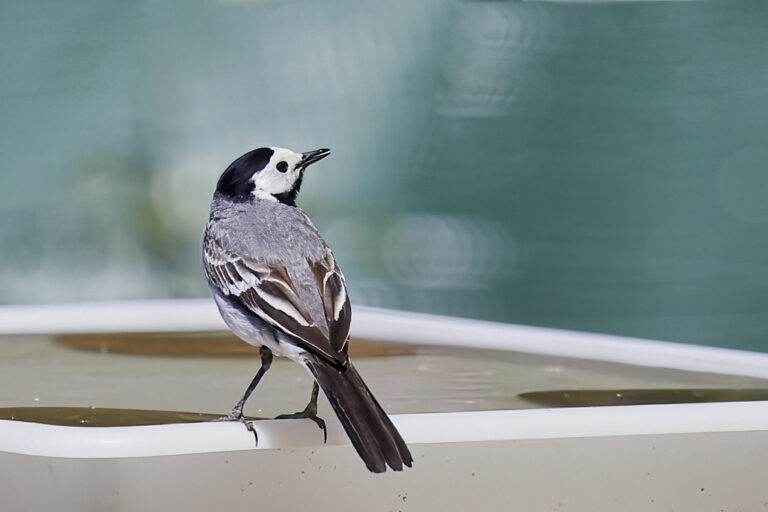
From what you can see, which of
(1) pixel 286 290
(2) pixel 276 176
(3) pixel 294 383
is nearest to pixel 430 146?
(3) pixel 294 383

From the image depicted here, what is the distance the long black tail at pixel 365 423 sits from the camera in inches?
42.9

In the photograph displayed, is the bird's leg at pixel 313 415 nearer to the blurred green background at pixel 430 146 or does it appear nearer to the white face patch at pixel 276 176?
the white face patch at pixel 276 176

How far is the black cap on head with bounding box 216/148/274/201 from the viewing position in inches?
62.3

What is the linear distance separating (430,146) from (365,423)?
226 centimetres

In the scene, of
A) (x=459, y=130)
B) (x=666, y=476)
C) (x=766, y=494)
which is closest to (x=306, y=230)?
(x=666, y=476)

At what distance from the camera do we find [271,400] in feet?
5.77

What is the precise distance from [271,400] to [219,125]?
5.94 feet

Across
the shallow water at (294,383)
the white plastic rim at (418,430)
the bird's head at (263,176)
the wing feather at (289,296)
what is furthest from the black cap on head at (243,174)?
the white plastic rim at (418,430)

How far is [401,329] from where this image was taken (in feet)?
7.46

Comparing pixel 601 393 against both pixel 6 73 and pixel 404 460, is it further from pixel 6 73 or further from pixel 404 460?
pixel 6 73

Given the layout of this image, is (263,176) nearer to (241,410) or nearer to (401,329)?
(241,410)

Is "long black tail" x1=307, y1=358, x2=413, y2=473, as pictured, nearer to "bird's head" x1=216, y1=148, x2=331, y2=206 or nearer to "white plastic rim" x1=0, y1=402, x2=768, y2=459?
"white plastic rim" x1=0, y1=402, x2=768, y2=459

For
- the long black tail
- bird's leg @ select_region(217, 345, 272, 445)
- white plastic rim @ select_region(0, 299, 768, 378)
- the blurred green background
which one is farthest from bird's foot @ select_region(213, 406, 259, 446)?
the blurred green background

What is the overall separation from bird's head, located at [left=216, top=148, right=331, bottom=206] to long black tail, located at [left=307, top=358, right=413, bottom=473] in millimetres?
480
